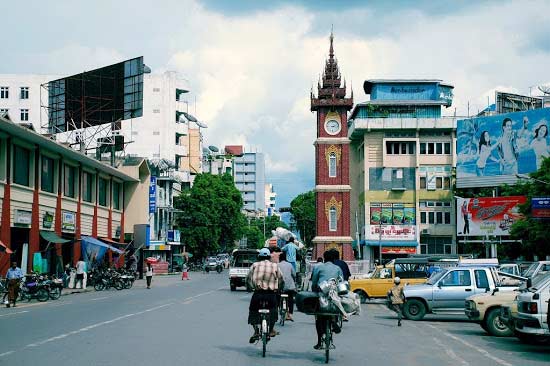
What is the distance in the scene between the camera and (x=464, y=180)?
59.2 meters

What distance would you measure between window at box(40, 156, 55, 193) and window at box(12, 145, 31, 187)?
177 centimetres

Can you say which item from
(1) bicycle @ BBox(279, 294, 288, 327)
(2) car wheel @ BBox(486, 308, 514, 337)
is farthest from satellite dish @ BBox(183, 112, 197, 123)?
(2) car wheel @ BBox(486, 308, 514, 337)

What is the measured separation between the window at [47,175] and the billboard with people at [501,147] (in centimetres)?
3129

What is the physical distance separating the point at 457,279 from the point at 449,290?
1.31 feet

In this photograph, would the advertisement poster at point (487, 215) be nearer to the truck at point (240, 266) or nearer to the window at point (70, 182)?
the truck at point (240, 266)

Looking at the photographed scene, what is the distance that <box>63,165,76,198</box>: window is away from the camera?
150 feet

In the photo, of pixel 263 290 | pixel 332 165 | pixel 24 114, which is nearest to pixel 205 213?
pixel 332 165

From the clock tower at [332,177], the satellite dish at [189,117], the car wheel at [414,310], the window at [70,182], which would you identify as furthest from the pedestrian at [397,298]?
the satellite dish at [189,117]

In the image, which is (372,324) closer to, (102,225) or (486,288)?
(486,288)

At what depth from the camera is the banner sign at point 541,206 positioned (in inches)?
1596

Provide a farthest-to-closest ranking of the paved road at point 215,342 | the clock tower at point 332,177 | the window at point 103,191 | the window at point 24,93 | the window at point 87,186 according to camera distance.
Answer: the window at point 24,93 → the clock tower at point 332,177 → the window at point 103,191 → the window at point 87,186 → the paved road at point 215,342

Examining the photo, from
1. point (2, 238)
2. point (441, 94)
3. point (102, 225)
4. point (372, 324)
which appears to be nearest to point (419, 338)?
point (372, 324)

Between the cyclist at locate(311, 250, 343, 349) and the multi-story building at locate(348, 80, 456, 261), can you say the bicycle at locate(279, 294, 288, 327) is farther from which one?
the multi-story building at locate(348, 80, 456, 261)

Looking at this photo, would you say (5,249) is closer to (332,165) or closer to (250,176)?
(332,165)
